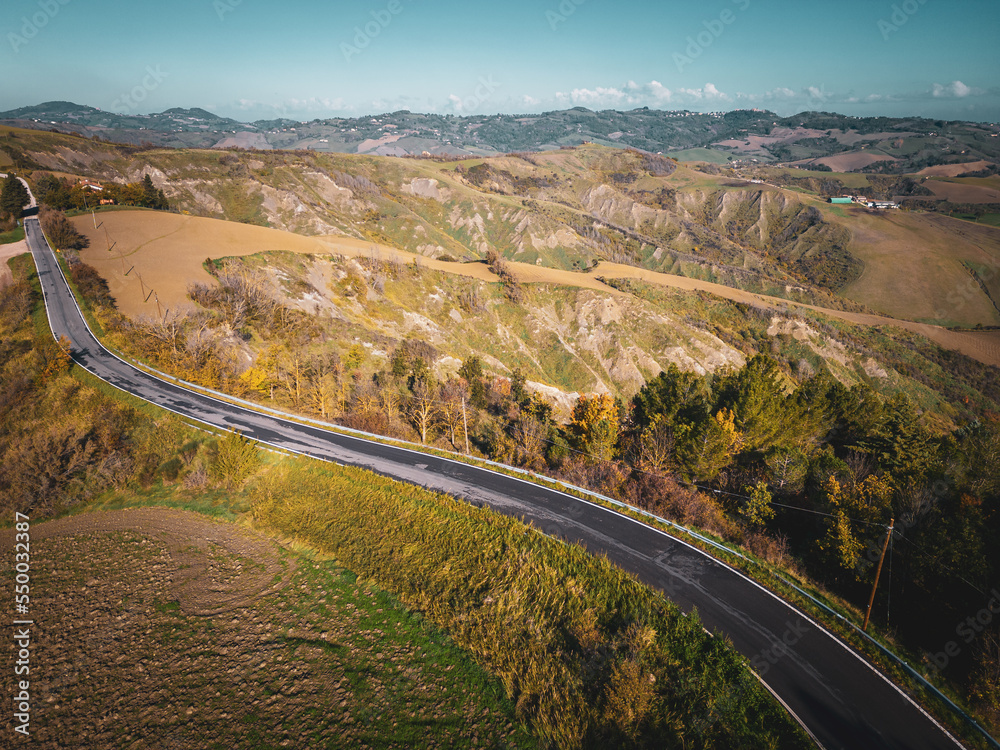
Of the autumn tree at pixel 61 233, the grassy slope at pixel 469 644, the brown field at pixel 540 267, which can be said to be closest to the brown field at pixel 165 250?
A: the brown field at pixel 540 267

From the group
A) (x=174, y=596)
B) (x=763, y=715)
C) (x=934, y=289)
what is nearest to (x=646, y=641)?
(x=763, y=715)

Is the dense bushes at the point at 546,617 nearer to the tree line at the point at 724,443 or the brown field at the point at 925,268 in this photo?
the tree line at the point at 724,443

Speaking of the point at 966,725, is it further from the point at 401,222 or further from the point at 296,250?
the point at 401,222

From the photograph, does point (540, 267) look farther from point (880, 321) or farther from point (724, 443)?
point (880, 321)

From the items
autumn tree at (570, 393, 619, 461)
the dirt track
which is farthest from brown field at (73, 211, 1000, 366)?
autumn tree at (570, 393, 619, 461)

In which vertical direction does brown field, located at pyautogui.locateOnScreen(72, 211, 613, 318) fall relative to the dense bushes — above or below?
above

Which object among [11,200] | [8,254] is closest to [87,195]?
[11,200]

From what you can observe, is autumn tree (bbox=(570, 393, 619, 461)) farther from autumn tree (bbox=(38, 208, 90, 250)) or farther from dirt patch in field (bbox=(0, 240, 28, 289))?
autumn tree (bbox=(38, 208, 90, 250))
